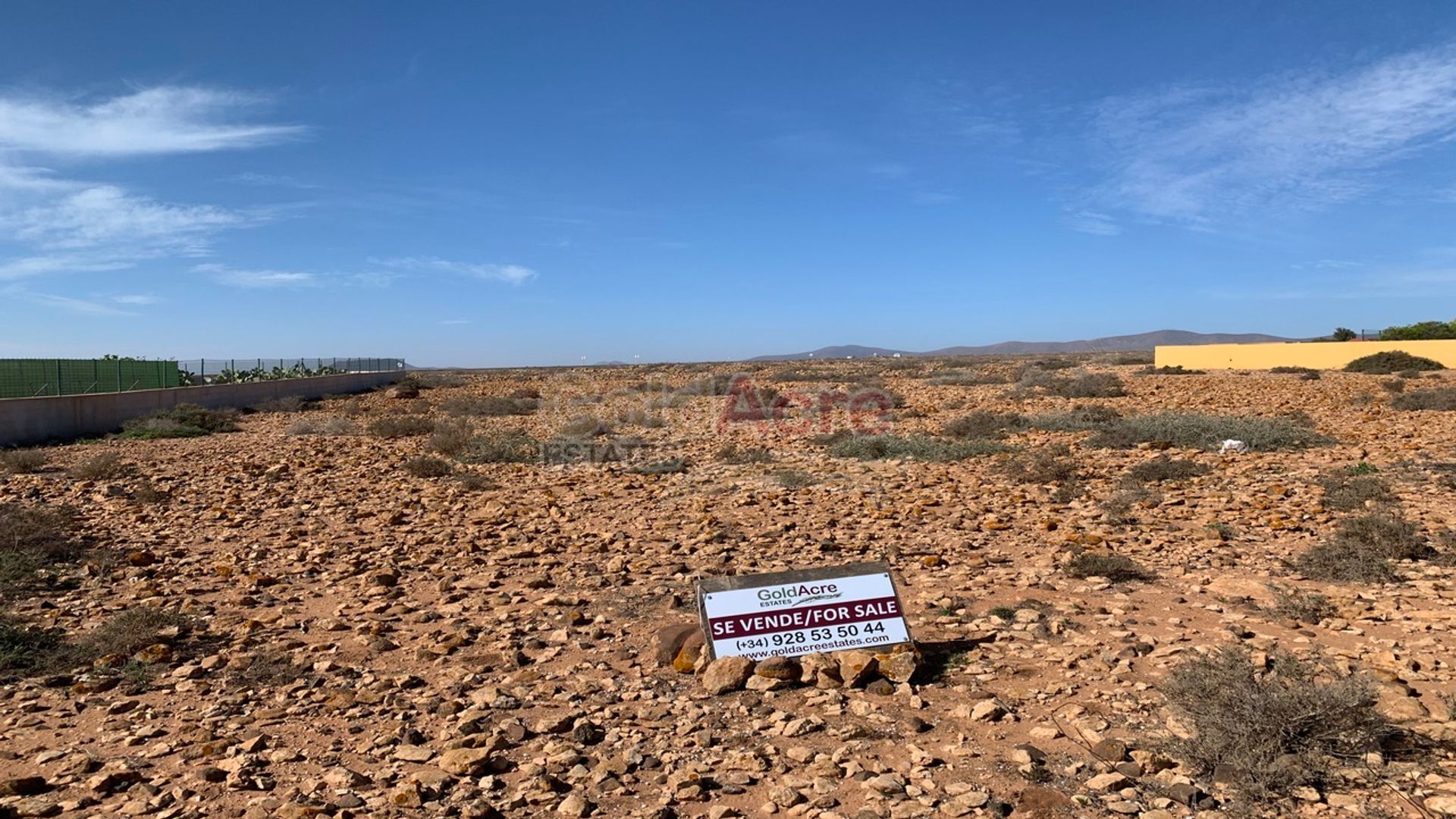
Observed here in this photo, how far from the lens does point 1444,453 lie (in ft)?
42.5

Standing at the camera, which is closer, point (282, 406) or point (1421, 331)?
point (282, 406)

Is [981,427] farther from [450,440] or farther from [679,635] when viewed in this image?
[679,635]

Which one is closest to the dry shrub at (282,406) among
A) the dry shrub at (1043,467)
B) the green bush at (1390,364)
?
the dry shrub at (1043,467)

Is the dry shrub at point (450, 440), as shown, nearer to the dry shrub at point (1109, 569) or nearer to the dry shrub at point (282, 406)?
the dry shrub at point (1109, 569)

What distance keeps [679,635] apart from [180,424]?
2139 cm

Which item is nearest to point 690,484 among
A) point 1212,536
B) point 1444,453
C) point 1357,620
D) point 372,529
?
point 372,529

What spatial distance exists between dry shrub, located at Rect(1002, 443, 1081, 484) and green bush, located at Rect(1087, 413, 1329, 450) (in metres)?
1.95

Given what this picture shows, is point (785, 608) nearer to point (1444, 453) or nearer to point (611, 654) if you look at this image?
point (611, 654)

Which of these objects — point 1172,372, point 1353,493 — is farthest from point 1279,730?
point 1172,372

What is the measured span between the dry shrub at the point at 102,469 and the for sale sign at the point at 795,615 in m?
12.3

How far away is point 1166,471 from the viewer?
477 inches

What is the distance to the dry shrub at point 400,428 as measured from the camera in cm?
2080

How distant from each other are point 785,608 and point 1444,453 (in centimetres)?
1273

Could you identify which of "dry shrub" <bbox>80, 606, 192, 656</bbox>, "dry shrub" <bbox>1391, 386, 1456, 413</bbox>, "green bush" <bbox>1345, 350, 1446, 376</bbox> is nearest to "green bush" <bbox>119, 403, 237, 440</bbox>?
"dry shrub" <bbox>80, 606, 192, 656</bbox>
